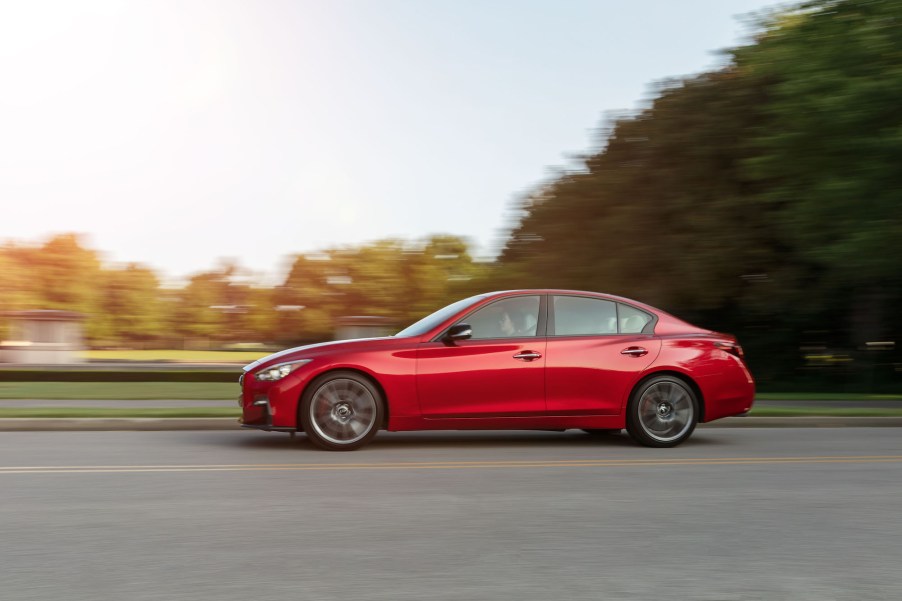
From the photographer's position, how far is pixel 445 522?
6.13 metres

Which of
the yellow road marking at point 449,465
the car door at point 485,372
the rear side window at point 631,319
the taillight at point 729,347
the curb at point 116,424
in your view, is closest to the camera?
the yellow road marking at point 449,465

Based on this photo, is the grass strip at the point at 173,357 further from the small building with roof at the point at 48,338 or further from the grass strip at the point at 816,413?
the grass strip at the point at 816,413

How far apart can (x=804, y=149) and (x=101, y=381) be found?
56.2ft

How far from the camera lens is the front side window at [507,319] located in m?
9.93

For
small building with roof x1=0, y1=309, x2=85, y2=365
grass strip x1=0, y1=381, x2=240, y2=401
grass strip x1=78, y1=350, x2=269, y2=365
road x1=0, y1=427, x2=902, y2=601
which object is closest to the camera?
road x1=0, y1=427, x2=902, y2=601

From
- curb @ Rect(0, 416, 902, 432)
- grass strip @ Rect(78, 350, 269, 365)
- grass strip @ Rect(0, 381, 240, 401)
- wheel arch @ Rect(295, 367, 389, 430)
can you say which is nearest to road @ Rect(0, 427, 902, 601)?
wheel arch @ Rect(295, 367, 389, 430)

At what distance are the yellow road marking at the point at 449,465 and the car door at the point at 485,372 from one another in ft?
2.72

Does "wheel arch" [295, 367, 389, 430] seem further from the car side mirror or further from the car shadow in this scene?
the car side mirror

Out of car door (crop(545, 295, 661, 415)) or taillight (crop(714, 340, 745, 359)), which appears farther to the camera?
taillight (crop(714, 340, 745, 359))

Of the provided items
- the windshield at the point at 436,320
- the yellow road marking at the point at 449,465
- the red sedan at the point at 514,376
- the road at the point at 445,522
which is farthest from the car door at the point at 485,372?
the yellow road marking at the point at 449,465

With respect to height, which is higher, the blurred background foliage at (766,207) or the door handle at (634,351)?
the blurred background foliage at (766,207)

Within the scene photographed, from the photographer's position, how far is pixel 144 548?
5340 millimetres

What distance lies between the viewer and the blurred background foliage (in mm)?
18484

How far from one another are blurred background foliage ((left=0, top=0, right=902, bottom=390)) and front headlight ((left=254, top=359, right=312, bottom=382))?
12.5m
